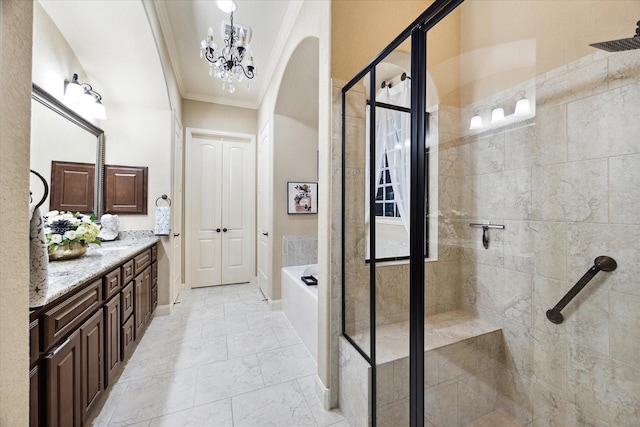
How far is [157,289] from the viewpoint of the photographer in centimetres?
306

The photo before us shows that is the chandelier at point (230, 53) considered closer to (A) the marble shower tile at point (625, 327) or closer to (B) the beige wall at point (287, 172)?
(B) the beige wall at point (287, 172)

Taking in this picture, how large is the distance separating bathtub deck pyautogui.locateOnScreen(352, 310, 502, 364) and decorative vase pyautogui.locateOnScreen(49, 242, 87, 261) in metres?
1.91

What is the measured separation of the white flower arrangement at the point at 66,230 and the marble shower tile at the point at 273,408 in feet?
4.86

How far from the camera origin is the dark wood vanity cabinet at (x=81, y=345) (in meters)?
1.03

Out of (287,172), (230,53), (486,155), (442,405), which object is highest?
(230,53)

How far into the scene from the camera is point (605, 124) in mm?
1263

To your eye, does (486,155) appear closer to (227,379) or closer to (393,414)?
(393,414)

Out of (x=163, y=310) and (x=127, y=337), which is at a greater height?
(x=127, y=337)

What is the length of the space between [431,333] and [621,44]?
67.5 inches

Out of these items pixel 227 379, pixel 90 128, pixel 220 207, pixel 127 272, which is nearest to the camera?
pixel 227 379

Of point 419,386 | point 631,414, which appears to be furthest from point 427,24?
point 631,414

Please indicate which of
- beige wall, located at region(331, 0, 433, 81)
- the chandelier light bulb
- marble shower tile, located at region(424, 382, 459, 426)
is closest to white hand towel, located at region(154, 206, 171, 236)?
the chandelier light bulb

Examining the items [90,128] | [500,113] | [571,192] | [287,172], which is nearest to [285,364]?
[287,172]

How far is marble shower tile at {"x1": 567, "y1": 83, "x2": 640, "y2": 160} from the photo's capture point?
1.17m
